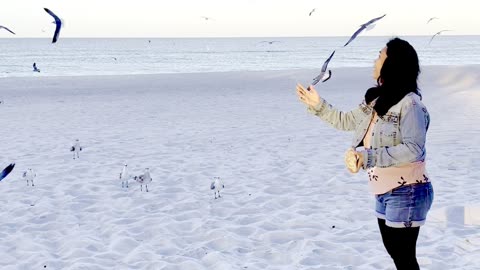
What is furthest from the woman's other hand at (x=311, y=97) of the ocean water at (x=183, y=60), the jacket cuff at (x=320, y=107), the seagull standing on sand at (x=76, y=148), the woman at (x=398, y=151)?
the ocean water at (x=183, y=60)

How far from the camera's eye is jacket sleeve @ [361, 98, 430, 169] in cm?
311

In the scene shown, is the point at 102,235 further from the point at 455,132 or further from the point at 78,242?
the point at 455,132

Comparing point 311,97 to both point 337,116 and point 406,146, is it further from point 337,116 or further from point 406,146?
point 406,146

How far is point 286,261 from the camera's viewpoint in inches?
206

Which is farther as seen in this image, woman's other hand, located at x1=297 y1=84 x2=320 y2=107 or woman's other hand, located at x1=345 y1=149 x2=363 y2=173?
woman's other hand, located at x1=297 y1=84 x2=320 y2=107

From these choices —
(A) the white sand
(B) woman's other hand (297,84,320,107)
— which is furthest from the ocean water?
(B) woman's other hand (297,84,320,107)

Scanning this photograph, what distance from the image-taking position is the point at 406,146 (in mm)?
3117

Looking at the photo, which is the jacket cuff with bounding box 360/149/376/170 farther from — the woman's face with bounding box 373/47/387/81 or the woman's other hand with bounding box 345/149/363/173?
the woman's face with bounding box 373/47/387/81

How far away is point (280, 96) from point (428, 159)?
1237 cm

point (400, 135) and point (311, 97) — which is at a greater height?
point (311, 97)

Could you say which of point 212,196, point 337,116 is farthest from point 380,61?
point 212,196

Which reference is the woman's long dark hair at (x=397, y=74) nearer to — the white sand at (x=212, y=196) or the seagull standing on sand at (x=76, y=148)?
the white sand at (x=212, y=196)

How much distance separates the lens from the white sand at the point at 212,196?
540 cm

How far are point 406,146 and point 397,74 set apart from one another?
45 cm
